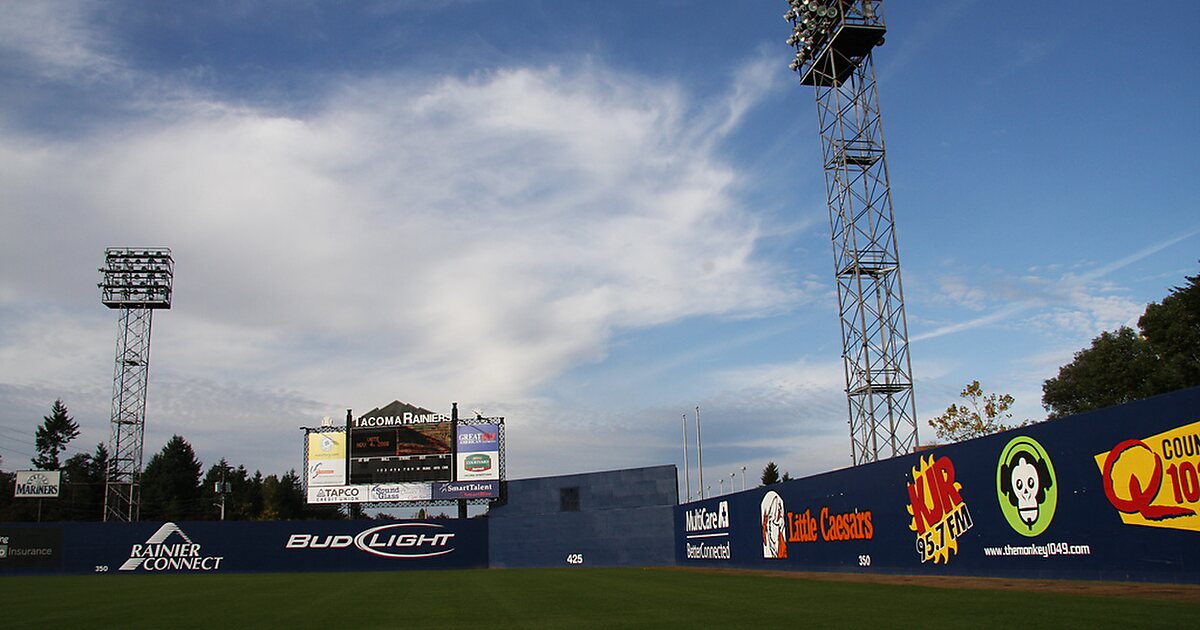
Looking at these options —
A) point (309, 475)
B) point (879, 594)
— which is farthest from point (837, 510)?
point (309, 475)

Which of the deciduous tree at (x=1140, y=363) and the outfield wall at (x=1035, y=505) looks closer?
the outfield wall at (x=1035, y=505)

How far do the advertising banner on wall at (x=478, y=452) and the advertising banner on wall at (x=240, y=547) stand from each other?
3.61 meters

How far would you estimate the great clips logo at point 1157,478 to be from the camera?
1243 cm

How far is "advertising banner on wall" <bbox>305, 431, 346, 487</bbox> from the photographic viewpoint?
47.4 metres

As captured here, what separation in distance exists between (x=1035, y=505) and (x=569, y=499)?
118 ft

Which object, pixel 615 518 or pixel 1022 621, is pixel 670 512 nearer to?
pixel 615 518

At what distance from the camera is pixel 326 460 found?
47.6 metres

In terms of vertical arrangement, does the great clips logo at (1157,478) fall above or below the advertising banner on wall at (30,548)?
above

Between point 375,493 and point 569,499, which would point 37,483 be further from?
point 569,499

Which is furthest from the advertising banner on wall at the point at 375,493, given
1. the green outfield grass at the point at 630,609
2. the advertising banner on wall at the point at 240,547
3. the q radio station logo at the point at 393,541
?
the green outfield grass at the point at 630,609

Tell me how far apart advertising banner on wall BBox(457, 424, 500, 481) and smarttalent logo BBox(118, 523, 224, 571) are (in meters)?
14.1

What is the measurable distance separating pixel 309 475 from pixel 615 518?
17.0 meters

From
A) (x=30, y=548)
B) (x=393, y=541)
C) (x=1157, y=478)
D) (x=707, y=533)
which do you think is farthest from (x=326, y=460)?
(x=1157, y=478)

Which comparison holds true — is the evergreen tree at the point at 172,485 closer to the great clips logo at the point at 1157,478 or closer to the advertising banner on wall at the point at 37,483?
the advertising banner on wall at the point at 37,483
